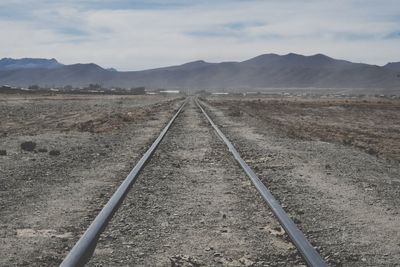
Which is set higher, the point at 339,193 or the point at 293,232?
the point at 293,232

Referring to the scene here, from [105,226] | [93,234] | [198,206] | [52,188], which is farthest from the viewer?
[52,188]

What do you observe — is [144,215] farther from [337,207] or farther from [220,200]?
[337,207]

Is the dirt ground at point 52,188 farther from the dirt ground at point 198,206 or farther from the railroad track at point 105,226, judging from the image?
the railroad track at point 105,226

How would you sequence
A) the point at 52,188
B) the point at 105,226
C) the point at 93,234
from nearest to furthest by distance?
the point at 93,234 → the point at 105,226 → the point at 52,188

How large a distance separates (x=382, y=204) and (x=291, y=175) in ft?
7.70

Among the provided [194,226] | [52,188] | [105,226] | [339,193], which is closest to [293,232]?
[194,226]

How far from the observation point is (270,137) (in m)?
16.4

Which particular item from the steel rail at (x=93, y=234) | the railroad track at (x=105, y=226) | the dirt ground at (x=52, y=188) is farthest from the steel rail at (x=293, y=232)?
the dirt ground at (x=52, y=188)

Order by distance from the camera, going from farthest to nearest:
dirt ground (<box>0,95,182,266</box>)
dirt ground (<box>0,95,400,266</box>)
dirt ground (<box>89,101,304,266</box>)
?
1. dirt ground (<box>0,95,182,266</box>)
2. dirt ground (<box>0,95,400,266</box>)
3. dirt ground (<box>89,101,304,266</box>)

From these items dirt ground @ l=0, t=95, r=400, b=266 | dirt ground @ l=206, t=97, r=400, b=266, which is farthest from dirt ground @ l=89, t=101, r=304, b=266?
dirt ground @ l=206, t=97, r=400, b=266

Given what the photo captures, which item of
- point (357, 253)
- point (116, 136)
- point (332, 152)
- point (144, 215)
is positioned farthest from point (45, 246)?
point (116, 136)

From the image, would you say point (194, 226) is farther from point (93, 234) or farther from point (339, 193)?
point (339, 193)

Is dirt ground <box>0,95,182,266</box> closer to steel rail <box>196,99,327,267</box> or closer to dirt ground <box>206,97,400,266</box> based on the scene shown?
steel rail <box>196,99,327,267</box>

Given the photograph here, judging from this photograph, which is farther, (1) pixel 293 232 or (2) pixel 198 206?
(2) pixel 198 206
